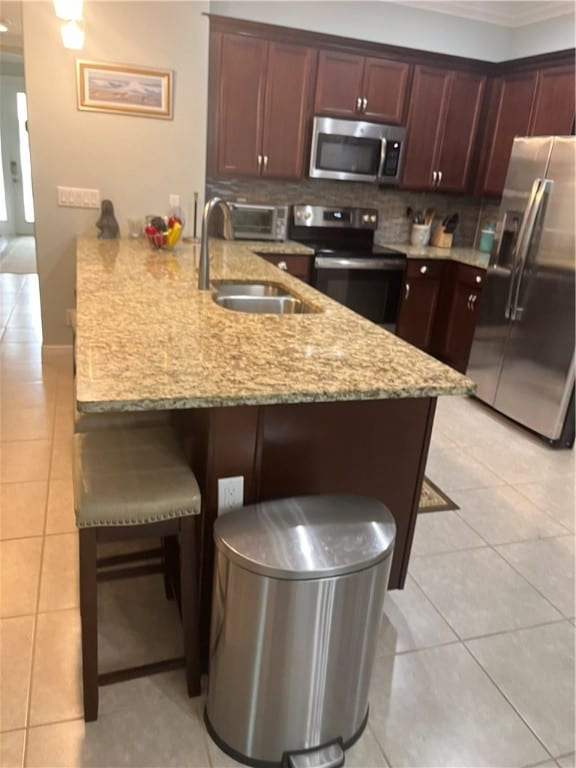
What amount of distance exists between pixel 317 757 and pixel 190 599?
490 millimetres

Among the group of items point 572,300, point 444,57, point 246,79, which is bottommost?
point 572,300

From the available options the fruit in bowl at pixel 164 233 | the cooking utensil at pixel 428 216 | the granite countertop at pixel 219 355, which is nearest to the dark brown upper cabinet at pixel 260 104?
the fruit in bowl at pixel 164 233

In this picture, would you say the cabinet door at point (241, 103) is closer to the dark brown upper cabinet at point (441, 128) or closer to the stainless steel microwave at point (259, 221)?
the stainless steel microwave at point (259, 221)

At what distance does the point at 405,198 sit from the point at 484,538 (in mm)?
3266

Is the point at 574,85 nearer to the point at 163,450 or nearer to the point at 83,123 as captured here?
the point at 83,123

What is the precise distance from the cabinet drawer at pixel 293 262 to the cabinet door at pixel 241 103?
24.8 inches

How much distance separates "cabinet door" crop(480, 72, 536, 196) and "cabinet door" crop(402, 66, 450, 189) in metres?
0.40

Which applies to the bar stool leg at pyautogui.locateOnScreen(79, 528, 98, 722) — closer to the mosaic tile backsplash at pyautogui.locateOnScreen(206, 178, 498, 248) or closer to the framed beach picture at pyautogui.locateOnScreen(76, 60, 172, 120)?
the framed beach picture at pyautogui.locateOnScreen(76, 60, 172, 120)

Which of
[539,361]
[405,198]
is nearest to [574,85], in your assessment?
[405,198]

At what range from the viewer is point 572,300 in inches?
121

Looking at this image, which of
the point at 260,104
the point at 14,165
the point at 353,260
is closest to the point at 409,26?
the point at 260,104

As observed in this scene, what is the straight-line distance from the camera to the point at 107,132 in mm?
3594

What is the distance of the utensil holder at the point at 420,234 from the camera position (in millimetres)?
4605

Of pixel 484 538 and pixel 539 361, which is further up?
pixel 539 361
